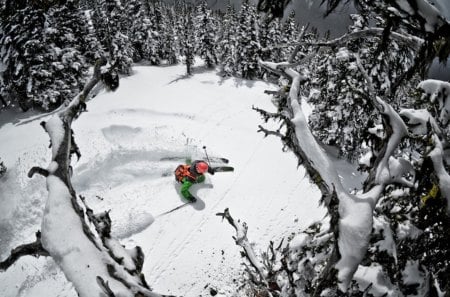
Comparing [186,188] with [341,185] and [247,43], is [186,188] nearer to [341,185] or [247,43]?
[341,185]

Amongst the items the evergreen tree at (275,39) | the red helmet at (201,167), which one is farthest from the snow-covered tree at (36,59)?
the evergreen tree at (275,39)

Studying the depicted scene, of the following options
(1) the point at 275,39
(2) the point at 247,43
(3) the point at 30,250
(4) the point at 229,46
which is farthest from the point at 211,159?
(1) the point at 275,39

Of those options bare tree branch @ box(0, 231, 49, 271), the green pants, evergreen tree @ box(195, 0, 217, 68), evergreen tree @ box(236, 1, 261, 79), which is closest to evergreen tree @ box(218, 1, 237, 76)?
evergreen tree @ box(236, 1, 261, 79)

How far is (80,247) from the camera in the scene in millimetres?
2545

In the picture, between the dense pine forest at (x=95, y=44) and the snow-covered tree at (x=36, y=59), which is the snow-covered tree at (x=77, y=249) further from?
the snow-covered tree at (x=36, y=59)

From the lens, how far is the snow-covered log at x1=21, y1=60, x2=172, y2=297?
7.69 ft

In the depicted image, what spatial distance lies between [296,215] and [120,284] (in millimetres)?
13676

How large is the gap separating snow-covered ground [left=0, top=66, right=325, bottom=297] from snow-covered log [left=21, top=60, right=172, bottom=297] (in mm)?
9892

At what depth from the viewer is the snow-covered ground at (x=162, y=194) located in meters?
12.3

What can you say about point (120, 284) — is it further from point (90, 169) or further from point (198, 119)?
point (198, 119)

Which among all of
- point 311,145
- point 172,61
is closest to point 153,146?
point 311,145

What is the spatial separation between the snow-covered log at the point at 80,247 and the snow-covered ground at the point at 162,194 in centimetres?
989

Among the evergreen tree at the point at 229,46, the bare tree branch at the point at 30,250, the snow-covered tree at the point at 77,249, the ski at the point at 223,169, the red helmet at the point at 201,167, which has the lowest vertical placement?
the evergreen tree at the point at 229,46

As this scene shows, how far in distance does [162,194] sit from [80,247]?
1303 cm
